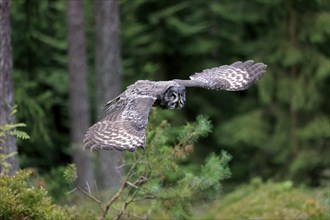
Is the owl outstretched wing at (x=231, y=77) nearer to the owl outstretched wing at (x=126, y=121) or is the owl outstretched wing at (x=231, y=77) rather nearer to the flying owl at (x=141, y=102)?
the flying owl at (x=141, y=102)

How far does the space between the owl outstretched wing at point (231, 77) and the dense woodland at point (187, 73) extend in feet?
11.6

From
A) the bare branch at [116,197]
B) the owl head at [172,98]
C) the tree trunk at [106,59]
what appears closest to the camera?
the owl head at [172,98]

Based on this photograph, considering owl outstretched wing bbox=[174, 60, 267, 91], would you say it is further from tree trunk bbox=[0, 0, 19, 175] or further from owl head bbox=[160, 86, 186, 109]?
tree trunk bbox=[0, 0, 19, 175]

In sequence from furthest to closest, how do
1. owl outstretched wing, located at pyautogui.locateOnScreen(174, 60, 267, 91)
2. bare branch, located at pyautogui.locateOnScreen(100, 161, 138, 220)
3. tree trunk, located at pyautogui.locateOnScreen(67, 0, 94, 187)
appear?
tree trunk, located at pyautogui.locateOnScreen(67, 0, 94, 187), owl outstretched wing, located at pyautogui.locateOnScreen(174, 60, 267, 91), bare branch, located at pyautogui.locateOnScreen(100, 161, 138, 220)

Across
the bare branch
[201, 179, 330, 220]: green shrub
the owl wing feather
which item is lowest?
[201, 179, 330, 220]: green shrub

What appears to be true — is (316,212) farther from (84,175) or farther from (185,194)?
(84,175)

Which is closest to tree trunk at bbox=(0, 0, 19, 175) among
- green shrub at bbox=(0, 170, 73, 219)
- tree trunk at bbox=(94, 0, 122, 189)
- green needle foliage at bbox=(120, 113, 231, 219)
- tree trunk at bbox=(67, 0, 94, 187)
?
green needle foliage at bbox=(120, 113, 231, 219)

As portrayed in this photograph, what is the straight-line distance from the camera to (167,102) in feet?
29.1

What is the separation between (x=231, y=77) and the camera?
33.0ft

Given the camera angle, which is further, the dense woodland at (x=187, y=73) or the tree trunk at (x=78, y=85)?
the dense woodland at (x=187, y=73)

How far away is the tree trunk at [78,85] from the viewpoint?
16250 mm

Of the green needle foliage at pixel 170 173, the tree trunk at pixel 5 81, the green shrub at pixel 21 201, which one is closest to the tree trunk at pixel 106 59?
the tree trunk at pixel 5 81

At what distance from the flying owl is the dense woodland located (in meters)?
3.62

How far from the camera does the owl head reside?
8867 millimetres
